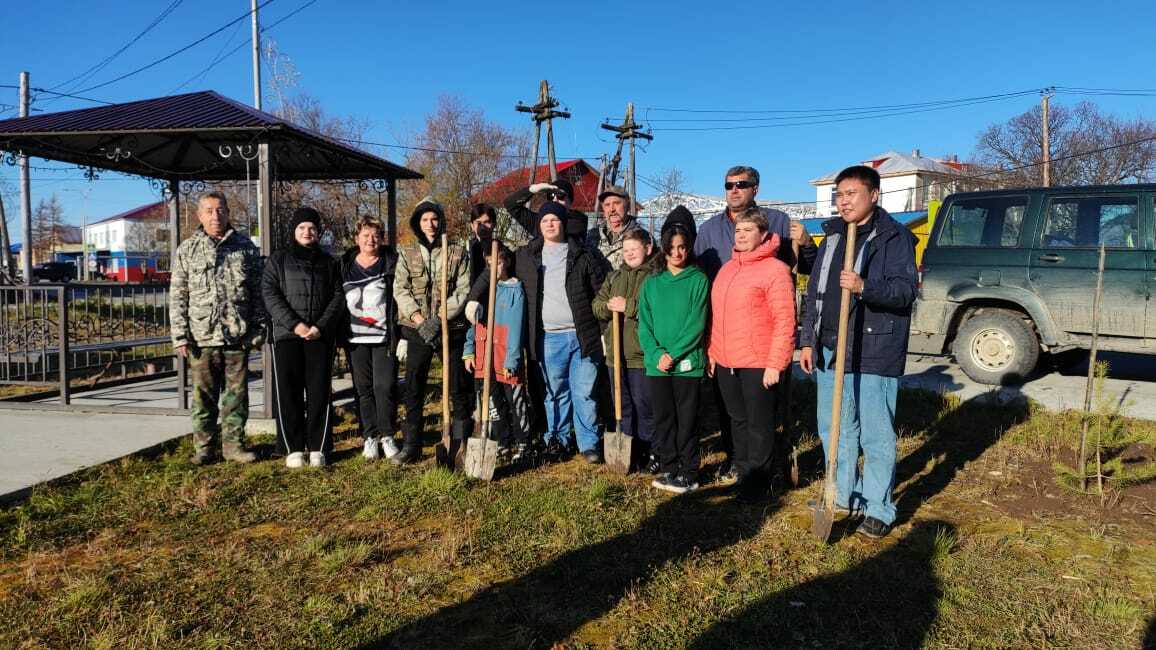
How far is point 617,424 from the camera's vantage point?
5.09m

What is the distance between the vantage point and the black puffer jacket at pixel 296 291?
5055mm

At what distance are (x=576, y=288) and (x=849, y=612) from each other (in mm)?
2714

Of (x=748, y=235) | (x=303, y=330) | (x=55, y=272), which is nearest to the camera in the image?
(x=748, y=235)

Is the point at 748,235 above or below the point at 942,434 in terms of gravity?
above

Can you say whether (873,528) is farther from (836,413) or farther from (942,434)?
(942,434)

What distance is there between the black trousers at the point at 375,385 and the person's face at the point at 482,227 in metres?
1.06

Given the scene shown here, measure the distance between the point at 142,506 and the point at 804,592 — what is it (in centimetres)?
366

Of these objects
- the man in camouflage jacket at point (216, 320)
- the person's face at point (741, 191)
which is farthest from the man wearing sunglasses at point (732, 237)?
the man in camouflage jacket at point (216, 320)

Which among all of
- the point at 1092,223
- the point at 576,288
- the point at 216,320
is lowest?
the point at 216,320

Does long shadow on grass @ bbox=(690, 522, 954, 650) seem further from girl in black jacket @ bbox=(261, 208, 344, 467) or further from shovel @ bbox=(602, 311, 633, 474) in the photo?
girl in black jacket @ bbox=(261, 208, 344, 467)

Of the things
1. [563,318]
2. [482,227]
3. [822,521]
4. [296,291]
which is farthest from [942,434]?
[296,291]

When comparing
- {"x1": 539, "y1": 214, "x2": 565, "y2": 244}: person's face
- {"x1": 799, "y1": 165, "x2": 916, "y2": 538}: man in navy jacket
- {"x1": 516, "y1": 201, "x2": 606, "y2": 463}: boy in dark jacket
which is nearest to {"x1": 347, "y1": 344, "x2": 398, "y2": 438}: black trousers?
{"x1": 516, "y1": 201, "x2": 606, "y2": 463}: boy in dark jacket

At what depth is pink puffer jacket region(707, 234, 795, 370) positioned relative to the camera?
4109 mm

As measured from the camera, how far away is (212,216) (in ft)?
16.8
